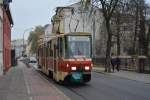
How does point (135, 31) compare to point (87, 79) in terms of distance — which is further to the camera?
point (135, 31)

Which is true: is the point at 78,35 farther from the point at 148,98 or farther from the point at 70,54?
the point at 148,98

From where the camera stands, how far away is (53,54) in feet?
108

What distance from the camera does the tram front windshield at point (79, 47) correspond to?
29.0 meters

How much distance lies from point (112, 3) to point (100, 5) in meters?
1.58

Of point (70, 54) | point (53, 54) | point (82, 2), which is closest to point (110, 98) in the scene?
point (70, 54)

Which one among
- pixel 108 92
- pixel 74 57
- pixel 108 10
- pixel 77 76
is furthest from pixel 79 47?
pixel 108 10

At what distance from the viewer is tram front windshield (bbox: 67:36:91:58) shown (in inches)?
1142

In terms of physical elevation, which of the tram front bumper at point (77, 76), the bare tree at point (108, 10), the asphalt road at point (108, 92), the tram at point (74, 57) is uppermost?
the bare tree at point (108, 10)

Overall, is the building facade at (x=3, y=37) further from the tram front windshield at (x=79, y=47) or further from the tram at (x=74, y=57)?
the tram front windshield at (x=79, y=47)

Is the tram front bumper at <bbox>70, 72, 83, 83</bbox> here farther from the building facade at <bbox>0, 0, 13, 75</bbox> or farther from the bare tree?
the bare tree

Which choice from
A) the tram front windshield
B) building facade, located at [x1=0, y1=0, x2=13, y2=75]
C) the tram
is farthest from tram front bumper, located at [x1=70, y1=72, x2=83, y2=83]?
building facade, located at [x1=0, y1=0, x2=13, y2=75]

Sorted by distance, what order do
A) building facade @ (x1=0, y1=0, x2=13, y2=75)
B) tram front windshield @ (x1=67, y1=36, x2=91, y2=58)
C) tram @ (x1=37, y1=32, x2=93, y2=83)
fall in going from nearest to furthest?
tram @ (x1=37, y1=32, x2=93, y2=83), tram front windshield @ (x1=67, y1=36, x2=91, y2=58), building facade @ (x1=0, y1=0, x2=13, y2=75)

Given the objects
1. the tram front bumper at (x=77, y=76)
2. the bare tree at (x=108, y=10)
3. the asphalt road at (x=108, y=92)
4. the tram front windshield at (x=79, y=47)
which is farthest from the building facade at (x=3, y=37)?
the asphalt road at (x=108, y=92)

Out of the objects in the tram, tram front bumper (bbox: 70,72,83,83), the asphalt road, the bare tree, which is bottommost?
the asphalt road
